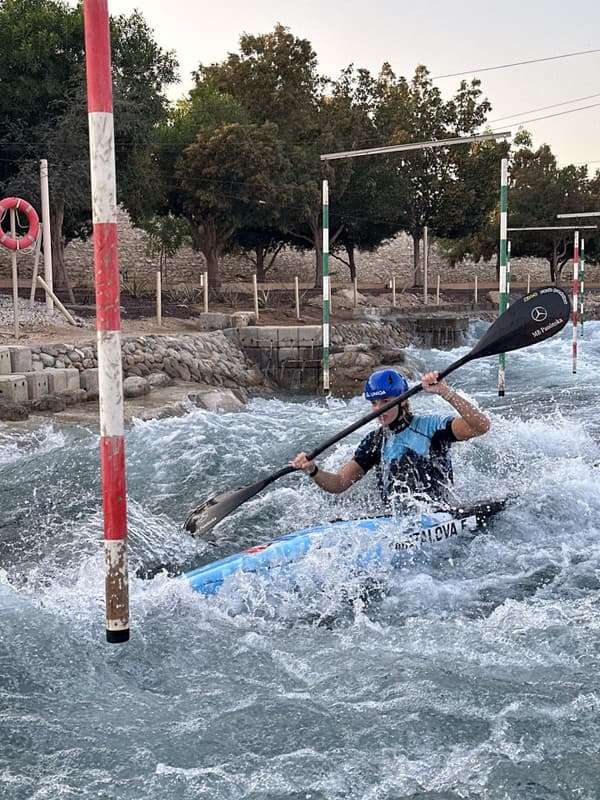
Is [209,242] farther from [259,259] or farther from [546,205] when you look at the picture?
[546,205]

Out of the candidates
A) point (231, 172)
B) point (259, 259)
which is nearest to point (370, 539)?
point (231, 172)

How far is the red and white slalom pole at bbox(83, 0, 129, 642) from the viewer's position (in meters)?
3.35

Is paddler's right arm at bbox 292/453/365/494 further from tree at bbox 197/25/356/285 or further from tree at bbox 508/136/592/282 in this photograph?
tree at bbox 508/136/592/282

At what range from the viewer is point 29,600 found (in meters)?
4.63

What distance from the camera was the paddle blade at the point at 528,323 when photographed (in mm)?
4980

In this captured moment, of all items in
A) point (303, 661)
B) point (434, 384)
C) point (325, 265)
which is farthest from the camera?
point (325, 265)

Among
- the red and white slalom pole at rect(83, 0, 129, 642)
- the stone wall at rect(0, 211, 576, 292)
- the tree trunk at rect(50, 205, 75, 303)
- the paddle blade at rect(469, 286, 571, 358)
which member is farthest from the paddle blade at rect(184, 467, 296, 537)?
the stone wall at rect(0, 211, 576, 292)

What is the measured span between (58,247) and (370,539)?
1689 cm

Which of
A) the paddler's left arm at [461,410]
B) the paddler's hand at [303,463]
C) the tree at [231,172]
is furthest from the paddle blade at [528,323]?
the tree at [231,172]

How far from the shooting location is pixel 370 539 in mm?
4879

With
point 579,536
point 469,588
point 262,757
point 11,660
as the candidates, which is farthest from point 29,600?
point 579,536

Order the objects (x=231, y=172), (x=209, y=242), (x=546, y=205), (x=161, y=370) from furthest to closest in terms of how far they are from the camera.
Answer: (x=546, y=205) → (x=209, y=242) → (x=231, y=172) → (x=161, y=370)

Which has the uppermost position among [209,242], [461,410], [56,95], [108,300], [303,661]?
[56,95]

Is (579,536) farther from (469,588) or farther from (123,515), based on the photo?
(123,515)
